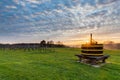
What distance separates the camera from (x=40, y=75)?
17.0 meters

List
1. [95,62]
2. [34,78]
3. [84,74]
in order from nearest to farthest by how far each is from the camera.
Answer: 1. [34,78]
2. [84,74]
3. [95,62]

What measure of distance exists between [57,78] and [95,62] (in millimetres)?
9551

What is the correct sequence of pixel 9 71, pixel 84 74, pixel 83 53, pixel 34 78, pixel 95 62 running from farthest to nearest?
pixel 83 53 → pixel 95 62 → pixel 84 74 → pixel 9 71 → pixel 34 78

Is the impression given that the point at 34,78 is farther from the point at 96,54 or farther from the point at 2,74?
the point at 96,54

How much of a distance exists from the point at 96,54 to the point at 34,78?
12.0 m

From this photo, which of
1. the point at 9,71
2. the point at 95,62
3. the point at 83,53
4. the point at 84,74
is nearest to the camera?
the point at 9,71

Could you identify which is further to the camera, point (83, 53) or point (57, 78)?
point (83, 53)

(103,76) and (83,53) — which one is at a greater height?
(83,53)

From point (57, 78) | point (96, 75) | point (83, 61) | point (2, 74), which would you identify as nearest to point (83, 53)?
point (83, 61)

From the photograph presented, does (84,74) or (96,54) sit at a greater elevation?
(96,54)

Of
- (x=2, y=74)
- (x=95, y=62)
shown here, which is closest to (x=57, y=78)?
(x=2, y=74)

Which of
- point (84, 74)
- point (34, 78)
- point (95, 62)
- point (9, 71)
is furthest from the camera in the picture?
point (95, 62)

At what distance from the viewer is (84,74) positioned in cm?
1906

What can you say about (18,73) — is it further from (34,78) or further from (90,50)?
(90,50)
